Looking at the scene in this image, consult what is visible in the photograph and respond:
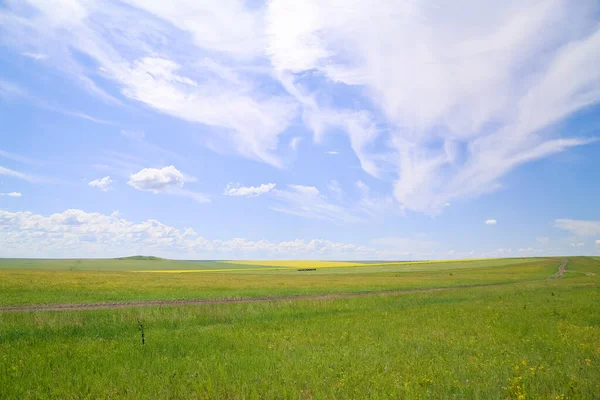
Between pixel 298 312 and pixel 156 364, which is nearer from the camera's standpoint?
pixel 156 364

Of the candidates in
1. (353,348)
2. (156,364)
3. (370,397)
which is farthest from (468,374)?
(156,364)

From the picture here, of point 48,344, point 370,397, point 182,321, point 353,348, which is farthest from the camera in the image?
point 182,321

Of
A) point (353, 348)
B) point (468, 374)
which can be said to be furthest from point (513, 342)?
point (353, 348)

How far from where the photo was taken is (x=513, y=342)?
1480 centimetres

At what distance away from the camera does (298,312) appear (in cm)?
2530

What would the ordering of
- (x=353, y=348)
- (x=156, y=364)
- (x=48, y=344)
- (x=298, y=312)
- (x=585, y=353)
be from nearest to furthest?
1. (x=156, y=364)
2. (x=585, y=353)
3. (x=353, y=348)
4. (x=48, y=344)
5. (x=298, y=312)

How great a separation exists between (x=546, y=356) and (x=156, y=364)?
1273 centimetres

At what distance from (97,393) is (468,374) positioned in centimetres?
993

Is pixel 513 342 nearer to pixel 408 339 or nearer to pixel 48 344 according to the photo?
pixel 408 339

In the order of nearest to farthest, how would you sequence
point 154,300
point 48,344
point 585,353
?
point 585,353 → point 48,344 → point 154,300

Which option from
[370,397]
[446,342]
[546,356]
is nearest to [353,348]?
[446,342]

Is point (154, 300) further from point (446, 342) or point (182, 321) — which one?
point (446, 342)

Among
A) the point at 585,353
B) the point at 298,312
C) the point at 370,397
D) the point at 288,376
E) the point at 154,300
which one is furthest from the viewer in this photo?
the point at 154,300

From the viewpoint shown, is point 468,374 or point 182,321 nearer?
point 468,374
